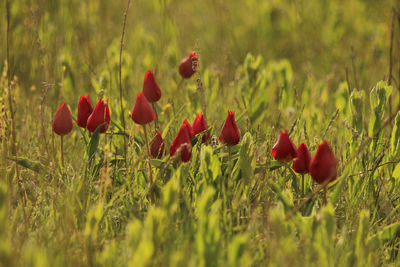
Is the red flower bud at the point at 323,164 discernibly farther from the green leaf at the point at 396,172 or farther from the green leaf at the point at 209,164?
the green leaf at the point at 396,172

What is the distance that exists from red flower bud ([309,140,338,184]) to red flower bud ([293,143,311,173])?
3.1 inches

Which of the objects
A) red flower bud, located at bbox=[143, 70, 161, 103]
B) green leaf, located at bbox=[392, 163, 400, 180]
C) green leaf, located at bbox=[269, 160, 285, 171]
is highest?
red flower bud, located at bbox=[143, 70, 161, 103]

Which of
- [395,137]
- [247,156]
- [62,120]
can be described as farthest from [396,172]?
[62,120]

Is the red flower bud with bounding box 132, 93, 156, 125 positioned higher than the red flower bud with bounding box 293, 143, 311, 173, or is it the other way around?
the red flower bud with bounding box 132, 93, 156, 125

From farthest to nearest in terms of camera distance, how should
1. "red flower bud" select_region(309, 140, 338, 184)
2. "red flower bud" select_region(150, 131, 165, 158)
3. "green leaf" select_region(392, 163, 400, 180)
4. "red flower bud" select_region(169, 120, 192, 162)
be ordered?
"green leaf" select_region(392, 163, 400, 180) → "red flower bud" select_region(150, 131, 165, 158) → "red flower bud" select_region(169, 120, 192, 162) → "red flower bud" select_region(309, 140, 338, 184)

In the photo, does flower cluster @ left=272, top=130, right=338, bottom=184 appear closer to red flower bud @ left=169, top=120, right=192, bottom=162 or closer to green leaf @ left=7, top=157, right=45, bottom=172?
red flower bud @ left=169, top=120, right=192, bottom=162

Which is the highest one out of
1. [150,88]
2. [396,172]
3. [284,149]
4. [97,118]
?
[150,88]

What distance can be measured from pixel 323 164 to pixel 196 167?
0.52 meters

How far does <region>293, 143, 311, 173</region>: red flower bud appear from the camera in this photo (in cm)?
A: 168

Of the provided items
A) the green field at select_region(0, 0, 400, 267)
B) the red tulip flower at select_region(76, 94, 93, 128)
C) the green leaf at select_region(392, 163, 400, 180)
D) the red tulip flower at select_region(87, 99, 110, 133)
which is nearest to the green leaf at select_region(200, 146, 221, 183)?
the green field at select_region(0, 0, 400, 267)

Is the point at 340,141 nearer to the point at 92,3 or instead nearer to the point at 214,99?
the point at 214,99

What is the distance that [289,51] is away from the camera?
423 cm

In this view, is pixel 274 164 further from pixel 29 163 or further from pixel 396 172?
pixel 29 163

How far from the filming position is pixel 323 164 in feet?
5.16
